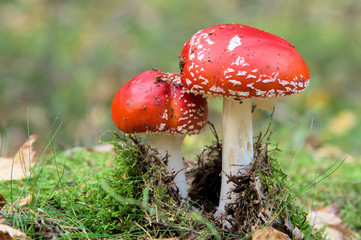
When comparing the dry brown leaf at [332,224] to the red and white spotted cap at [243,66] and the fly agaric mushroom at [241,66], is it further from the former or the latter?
the red and white spotted cap at [243,66]

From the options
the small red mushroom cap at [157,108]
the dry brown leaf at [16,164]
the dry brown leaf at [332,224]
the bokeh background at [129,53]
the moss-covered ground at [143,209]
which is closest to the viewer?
the moss-covered ground at [143,209]

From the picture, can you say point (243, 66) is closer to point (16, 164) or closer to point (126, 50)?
point (16, 164)

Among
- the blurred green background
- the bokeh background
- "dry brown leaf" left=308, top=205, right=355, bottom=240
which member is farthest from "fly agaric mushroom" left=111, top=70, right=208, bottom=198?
the blurred green background

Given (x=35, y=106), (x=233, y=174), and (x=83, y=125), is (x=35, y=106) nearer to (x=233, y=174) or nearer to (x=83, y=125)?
(x=83, y=125)

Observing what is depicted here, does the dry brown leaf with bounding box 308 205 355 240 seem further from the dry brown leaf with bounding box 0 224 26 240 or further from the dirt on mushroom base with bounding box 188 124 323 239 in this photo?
the dry brown leaf with bounding box 0 224 26 240

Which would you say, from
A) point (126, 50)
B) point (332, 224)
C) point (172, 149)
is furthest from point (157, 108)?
point (126, 50)

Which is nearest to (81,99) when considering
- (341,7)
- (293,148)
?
(293,148)

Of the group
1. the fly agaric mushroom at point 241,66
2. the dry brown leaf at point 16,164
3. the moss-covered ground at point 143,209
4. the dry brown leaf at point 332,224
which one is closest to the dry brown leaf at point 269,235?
the moss-covered ground at point 143,209

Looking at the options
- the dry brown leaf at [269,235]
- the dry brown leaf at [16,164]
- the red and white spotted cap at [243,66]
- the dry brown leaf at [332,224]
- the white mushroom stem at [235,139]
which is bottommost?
the dry brown leaf at [332,224]

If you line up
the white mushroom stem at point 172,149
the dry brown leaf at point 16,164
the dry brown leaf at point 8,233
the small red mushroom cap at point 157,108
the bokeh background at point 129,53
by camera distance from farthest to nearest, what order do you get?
the bokeh background at point 129,53 → the dry brown leaf at point 16,164 → the white mushroom stem at point 172,149 → the small red mushroom cap at point 157,108 → the dry brown leaf at point 8,233
